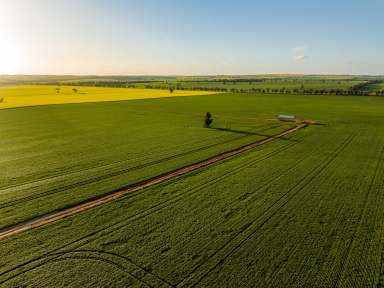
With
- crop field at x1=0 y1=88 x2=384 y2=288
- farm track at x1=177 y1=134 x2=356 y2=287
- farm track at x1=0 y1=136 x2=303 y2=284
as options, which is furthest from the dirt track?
farm track at x1=177 y1=134 x2=356 y2=287

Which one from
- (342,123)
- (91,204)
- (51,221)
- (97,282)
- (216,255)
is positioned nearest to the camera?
(97,282)

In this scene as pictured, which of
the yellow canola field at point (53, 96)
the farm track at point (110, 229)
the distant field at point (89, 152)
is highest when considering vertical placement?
the yellow canola field at point (53, 96)

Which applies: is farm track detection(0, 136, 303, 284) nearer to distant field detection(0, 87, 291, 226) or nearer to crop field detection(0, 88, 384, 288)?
crop field detection(0, 88, 384, 288)

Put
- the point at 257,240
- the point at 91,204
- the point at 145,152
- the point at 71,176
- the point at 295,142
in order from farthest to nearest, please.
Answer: the point at 295,142, the point at 145,152, the point at 71,176, the point at 91,204, the point at 257,240

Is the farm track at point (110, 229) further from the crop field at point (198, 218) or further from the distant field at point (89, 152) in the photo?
the distant field at point (89, 152)

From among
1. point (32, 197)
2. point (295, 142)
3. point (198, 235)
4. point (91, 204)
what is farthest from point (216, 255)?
point (295, 142)

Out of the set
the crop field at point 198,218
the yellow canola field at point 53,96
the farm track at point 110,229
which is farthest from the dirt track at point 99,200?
the yellow canola field at point 53,96

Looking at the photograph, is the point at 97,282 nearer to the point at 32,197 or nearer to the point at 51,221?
the point at 51,221

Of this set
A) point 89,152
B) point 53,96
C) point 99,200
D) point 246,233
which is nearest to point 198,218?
point 246,233
